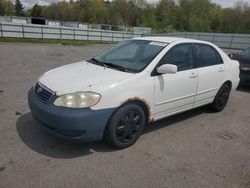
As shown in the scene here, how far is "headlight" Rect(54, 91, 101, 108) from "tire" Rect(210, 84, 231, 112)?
2979 millimetres

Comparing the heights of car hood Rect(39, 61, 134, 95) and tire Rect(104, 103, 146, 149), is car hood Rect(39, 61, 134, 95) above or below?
above

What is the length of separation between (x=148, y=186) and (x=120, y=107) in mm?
1054

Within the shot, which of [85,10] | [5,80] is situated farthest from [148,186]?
[85,10]

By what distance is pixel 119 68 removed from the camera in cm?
358

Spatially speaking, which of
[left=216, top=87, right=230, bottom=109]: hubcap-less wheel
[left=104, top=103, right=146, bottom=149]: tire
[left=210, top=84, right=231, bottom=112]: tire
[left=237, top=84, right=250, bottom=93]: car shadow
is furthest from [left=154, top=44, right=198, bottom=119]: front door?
[left=237, top=84, right=250, bottom=93]: car shadow

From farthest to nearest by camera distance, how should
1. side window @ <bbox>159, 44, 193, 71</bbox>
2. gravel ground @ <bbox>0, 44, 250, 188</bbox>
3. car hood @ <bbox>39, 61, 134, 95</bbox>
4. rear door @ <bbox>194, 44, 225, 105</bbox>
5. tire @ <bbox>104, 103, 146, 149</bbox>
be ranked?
rear door @ <bbox>194, 44, 225, 105</bbox>, side window @ <bbox>159, 44, 193, 71</bbox>, tire @ <bbox>104, 103, 146, 149</bbox>, car hood @ <bbox>39, 61, 134, 95</bbox>, gravel ground @ <bbox>0, 44, 250, 188</bbox>

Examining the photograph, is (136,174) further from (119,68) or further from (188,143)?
(119,68)

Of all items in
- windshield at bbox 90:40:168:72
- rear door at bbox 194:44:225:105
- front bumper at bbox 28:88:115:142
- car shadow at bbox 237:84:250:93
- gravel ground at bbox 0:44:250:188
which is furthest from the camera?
car shadow at bbox 237:84:250:93

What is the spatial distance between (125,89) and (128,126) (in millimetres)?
554

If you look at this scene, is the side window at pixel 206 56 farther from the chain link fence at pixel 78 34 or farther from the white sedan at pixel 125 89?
the chain link fence at pixel 78 34

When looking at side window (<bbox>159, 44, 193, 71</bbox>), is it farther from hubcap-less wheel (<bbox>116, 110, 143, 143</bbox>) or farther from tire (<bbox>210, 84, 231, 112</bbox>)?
tire (<bbox>210, 84, 231, 112</bbox>)

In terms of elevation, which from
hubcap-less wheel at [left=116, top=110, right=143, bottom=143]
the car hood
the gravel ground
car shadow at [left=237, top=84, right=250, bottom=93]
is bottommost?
the gravel ground

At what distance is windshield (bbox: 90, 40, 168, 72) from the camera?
11.9 feet

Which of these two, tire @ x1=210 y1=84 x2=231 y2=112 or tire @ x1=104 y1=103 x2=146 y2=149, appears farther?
tire @ x1=210 y1=84 x2=231 y2=112
